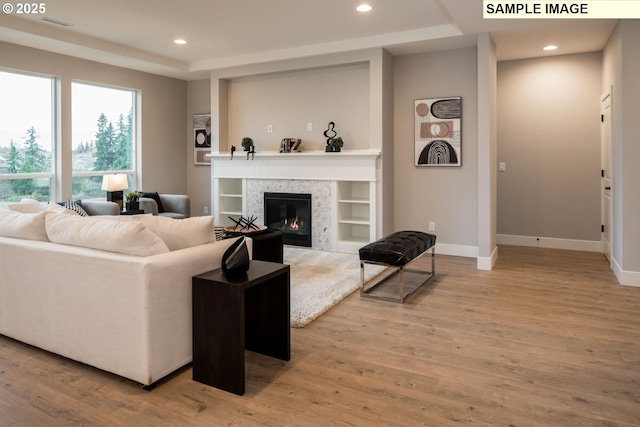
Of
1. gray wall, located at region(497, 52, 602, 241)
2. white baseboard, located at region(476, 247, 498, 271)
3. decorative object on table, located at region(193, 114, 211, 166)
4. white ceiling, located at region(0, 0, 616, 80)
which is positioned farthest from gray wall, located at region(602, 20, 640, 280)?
decorative object on table, located at region(193, 114, 211, 166)

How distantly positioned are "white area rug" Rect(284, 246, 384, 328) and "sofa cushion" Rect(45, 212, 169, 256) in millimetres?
1296

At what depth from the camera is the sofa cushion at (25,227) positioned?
279cm

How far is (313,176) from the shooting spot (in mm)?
6203

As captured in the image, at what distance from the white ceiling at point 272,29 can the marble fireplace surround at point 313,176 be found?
4.47 ft

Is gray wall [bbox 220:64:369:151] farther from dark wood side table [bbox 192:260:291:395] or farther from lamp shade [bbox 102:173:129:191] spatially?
dark wood side table [bbox 192:260:291:395]

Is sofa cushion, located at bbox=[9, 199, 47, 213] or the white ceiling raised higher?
the white ceiling

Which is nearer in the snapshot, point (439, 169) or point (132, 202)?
point (439, 169)

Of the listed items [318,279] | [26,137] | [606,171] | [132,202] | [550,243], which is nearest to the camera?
[318,279]

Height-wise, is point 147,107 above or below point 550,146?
above

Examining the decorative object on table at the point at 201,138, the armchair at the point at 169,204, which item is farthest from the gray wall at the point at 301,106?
the armchair at the point at 169,204

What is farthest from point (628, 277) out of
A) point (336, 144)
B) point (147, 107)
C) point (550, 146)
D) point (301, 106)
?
point (147, 107)

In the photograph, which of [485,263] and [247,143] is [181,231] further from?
[247,143]

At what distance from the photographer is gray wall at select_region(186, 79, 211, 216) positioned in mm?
7688

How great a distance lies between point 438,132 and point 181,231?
4.07m
